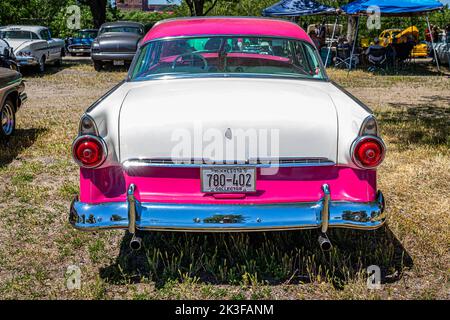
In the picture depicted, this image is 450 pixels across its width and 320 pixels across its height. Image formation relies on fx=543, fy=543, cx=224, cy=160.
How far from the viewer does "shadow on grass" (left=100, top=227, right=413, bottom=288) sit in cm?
371

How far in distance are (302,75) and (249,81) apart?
613 mm

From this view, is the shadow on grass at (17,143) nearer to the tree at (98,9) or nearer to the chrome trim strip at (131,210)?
the chrome trim strip at (131,210)

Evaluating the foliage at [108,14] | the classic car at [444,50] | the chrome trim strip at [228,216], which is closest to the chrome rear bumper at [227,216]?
the chrome trim strip at [228,216]

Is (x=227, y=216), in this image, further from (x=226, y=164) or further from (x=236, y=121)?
(x=236, y=121)

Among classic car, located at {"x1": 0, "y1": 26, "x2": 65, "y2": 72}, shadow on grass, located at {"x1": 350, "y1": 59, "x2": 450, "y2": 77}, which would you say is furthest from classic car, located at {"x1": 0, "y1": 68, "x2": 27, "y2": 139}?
shadow on grass, located at {"x1": 350, "y1": 59, "x2": 450, "y2": 77}

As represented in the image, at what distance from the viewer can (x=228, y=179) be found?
336 centimetres

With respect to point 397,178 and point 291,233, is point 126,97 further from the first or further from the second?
point 397,178

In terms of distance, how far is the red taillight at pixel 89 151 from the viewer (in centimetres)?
338

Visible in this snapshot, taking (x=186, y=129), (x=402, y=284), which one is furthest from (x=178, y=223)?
(x=402, y=284)

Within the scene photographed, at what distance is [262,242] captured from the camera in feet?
13.9

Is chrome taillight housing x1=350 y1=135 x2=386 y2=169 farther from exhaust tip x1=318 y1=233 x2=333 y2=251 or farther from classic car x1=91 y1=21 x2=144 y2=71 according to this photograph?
classic car x1=91 y1=21 x2=144 y2=71

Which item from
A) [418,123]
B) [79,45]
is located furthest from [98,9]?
[418,123]

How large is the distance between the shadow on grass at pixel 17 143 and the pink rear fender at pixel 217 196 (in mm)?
3385

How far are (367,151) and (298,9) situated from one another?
17691 millimetres
